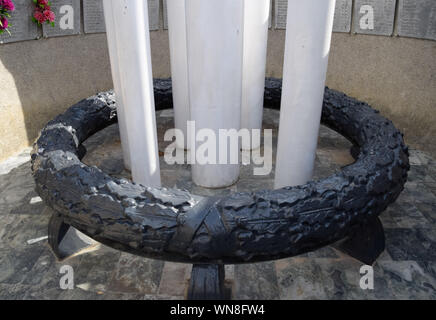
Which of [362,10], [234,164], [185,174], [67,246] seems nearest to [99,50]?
[185,174]

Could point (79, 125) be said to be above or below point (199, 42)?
below

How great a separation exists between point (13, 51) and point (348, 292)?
487 cm

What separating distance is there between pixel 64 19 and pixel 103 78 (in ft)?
3.51

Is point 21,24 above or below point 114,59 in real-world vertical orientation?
above

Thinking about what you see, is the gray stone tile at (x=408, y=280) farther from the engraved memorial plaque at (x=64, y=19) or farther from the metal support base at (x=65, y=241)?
the engraved memorial plaque at (x=64, y=19)

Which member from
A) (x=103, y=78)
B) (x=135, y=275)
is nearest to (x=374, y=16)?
(x=103, y=78)

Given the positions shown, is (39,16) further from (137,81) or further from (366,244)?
(366,244)

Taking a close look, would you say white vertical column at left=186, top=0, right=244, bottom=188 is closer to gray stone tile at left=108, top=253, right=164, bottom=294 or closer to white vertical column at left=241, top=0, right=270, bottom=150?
white vertical column at left=241, top=0, right=270, bottom=150

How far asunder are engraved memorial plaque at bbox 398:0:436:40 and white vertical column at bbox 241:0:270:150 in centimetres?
201

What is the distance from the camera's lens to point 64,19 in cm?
524

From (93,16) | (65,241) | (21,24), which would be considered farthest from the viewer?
(93,16)

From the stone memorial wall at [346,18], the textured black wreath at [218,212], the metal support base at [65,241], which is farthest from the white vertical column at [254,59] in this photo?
the metal support base at [65,241]
